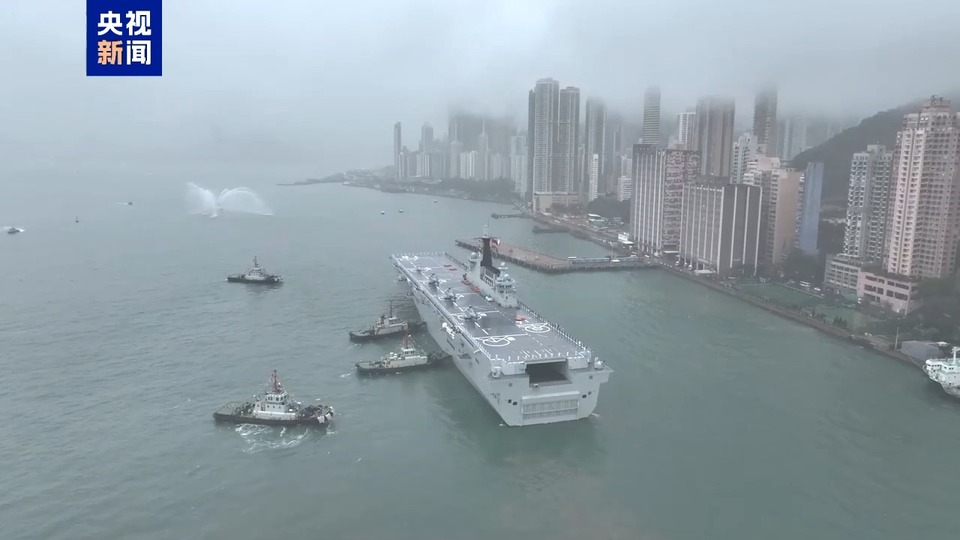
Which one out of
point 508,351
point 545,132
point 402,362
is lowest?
point 402,362

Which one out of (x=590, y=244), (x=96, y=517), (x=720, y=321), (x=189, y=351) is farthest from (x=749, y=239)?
(x=96, y=517)

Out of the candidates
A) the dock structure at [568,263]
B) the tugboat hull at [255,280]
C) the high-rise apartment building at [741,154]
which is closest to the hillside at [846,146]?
the high-rise apartment building at [741,154]

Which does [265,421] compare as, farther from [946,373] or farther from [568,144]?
[568,144]

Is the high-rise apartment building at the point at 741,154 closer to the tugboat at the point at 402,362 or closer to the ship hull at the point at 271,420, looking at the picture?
the tugboat at the point at 402,362

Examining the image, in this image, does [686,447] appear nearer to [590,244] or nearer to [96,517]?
[96,517]

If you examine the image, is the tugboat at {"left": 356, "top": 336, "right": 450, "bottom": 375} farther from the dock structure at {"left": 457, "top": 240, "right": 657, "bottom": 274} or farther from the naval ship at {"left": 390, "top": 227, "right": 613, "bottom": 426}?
the dock structure at {"left": 457, "top": 240, "right": 657, "bottom": 274}

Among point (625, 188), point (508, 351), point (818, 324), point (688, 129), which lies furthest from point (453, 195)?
point (508, 351)
